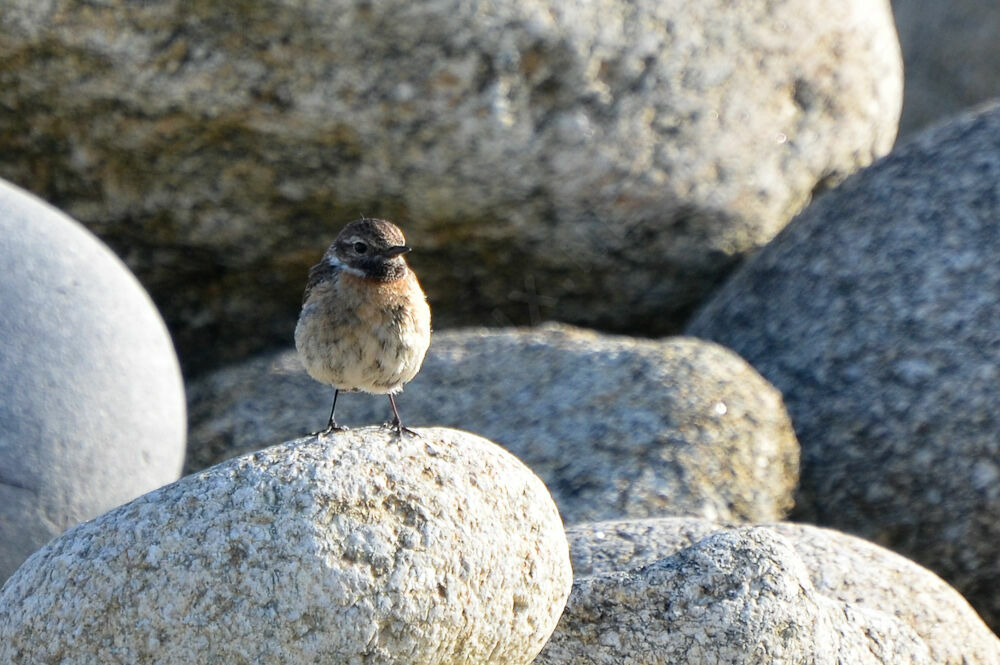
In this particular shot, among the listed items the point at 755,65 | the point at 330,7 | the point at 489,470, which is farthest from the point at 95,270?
the point at 755,65

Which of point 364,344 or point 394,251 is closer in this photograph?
point 364,344

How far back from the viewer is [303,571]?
4.41 metres

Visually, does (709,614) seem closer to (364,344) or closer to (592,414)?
(364,344)

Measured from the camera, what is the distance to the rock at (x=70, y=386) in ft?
20.8

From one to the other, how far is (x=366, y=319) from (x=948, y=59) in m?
10.4

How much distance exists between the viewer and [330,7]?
8016 millimetres

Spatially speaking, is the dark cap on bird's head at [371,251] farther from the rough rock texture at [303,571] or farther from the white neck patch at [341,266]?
the rough rock texture at [303,571]

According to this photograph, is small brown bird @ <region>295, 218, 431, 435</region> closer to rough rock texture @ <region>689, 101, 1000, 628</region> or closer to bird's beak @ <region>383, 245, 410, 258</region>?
bird's beak @ <region>383, 245, 410, 258</region>

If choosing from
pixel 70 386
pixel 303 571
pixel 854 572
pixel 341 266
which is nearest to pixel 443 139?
pixel 341 266

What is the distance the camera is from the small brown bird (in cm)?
556

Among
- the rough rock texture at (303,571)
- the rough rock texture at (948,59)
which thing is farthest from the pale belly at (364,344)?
the rough rock texture at (948,59)

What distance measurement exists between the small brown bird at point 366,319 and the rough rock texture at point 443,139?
2.58 meters

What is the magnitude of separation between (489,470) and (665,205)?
4.30 meters

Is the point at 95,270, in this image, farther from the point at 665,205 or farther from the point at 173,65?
the point at 665,205
